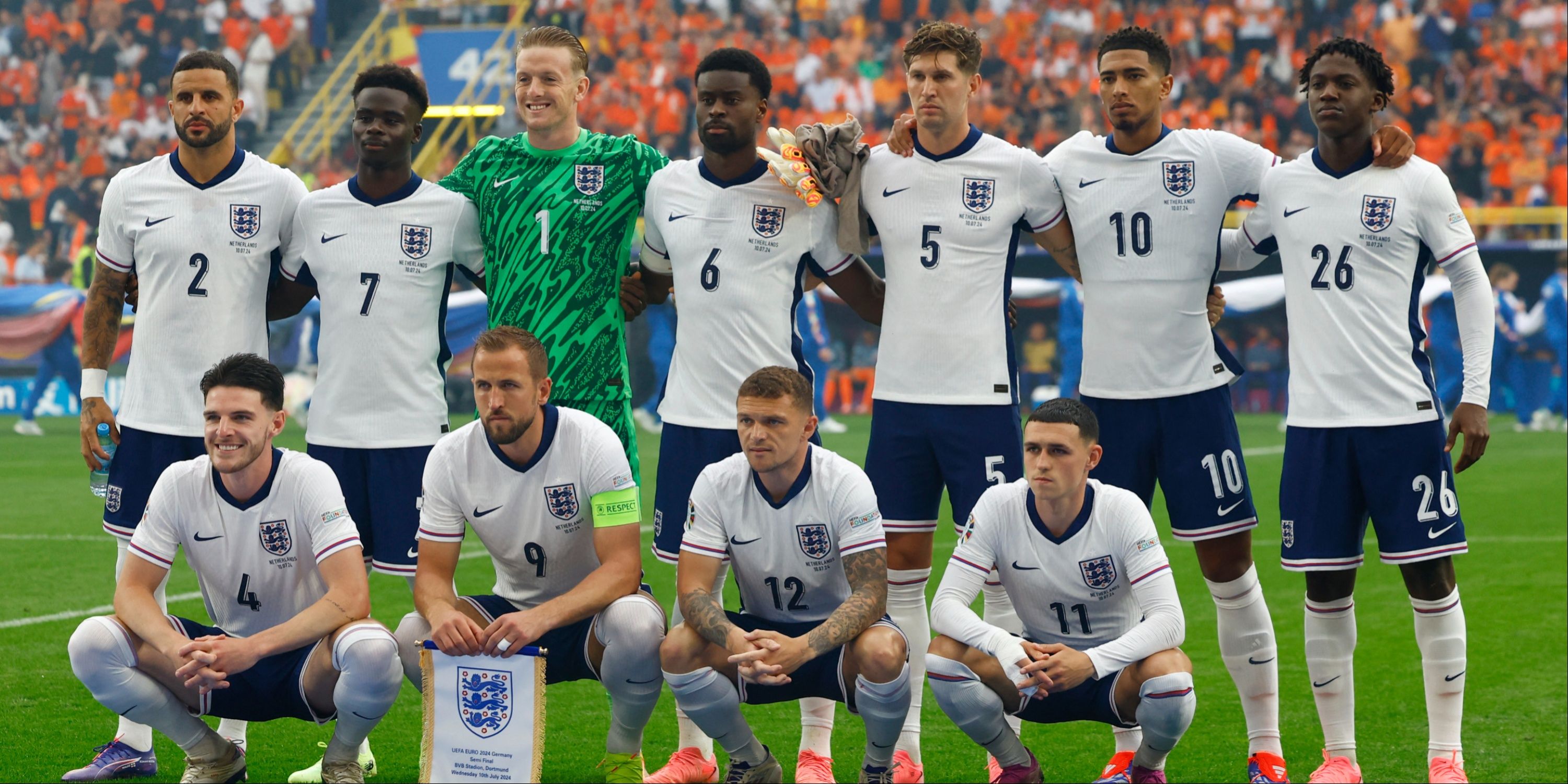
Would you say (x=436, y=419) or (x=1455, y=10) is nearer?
(x=436, y=419)

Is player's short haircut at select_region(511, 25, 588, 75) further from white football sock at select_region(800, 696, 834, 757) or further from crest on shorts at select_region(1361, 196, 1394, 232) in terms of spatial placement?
crest on shorts at select_region(1361, 196, 1394, 232)

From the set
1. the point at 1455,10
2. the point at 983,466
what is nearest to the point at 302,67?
the point at 1455,10

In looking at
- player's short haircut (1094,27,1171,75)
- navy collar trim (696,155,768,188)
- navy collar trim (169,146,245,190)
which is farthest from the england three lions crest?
player's short haircut (1094,27,1171,75)

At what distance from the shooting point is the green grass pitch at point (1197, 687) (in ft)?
17.3

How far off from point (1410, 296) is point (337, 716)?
11.7ft

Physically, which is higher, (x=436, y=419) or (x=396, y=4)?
(x=396, y=4)

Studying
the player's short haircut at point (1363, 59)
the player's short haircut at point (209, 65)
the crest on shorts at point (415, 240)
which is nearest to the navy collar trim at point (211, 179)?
the player's short haircut at point (209, 65)

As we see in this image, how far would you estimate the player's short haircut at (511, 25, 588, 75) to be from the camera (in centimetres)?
534

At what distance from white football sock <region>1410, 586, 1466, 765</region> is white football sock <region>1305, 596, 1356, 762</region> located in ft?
0.74

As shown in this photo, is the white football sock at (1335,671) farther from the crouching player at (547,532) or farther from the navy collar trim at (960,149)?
the crouching player at (547,532)

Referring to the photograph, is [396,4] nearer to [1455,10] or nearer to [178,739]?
[1455,10]

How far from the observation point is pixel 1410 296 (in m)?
4.91

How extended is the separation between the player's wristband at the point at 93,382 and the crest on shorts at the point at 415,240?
47.1 inches

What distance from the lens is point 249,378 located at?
15.2 feet
